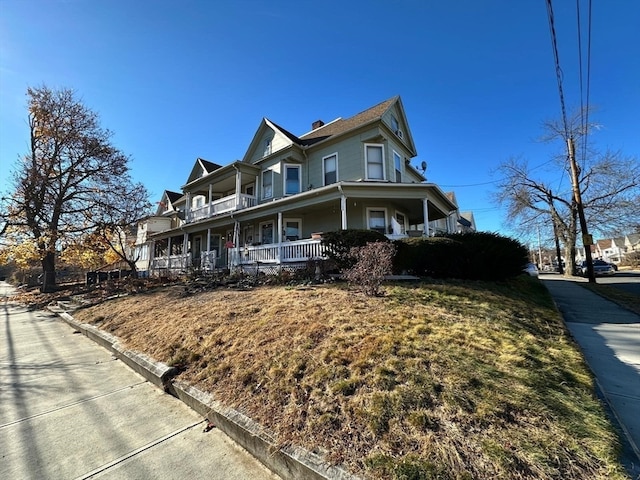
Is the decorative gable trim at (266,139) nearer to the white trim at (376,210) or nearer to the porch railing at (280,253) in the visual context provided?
the white trim at (376,210)

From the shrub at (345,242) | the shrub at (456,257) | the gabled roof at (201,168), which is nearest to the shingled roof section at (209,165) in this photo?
the gabled roof at (201,168)

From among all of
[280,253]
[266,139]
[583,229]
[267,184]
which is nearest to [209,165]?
[266,139]

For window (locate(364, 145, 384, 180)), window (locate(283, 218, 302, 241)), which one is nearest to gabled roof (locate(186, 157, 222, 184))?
window (locate(283, 218, 302, 241))

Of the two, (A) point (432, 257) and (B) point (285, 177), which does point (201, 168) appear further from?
(A) point (432, 257)

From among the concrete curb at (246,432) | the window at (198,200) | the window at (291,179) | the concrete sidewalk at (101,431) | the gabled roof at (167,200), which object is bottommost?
the concrete sidewalk at (101,431)

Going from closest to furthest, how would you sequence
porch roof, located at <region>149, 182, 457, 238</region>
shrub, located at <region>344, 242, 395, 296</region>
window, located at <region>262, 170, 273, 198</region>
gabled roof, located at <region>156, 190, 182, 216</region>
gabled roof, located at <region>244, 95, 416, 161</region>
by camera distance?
shrub, located at <region>344, 242, 395, 296</region>
porch roof, located at <region>149, 182, 457, 238</region>
gabled roof, located at <region>244, 95, 416, 161</region>
window, located at <region>262, 170, 273, 198</region>
gabled roof, located at <region>156, 190, 182, 216</region>

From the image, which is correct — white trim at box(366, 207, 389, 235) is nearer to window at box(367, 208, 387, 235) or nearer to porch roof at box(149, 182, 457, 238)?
window at box(367, 208, 387, 235)

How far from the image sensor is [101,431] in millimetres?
3178

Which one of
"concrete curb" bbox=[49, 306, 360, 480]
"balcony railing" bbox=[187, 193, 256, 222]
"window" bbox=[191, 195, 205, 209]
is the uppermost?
"window" bbox=[191, 195, 205, 209]

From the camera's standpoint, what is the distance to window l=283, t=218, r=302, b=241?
16.0 metres

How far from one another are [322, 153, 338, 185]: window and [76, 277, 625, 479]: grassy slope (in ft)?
33.0

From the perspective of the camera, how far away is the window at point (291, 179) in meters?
16.4

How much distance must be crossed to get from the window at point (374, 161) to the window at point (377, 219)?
1627 millimetres

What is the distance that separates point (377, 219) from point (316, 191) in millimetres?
3598
